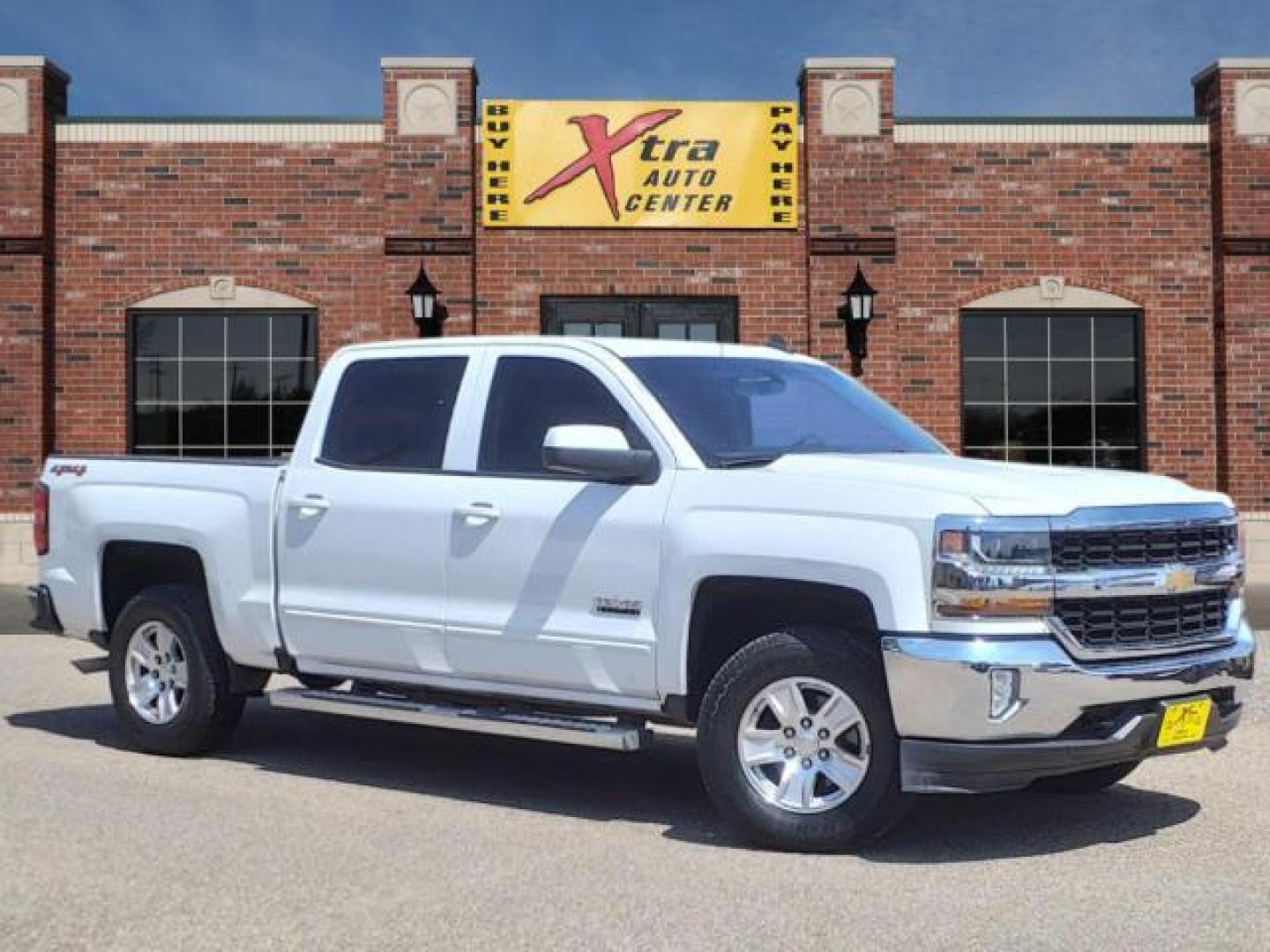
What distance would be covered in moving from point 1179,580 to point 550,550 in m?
2.44

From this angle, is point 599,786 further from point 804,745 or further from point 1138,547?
point 1138,547

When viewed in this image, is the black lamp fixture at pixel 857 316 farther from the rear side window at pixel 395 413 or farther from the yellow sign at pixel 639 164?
the rear side window at pixel 395 413

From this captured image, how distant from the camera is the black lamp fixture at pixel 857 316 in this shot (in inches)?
757

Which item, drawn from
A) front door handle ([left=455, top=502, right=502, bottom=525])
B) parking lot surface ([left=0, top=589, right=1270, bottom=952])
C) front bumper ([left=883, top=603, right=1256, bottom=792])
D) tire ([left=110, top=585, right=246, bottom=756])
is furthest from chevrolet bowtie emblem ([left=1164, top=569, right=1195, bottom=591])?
tire ([left=110, top=585, right=246, bottom=756])

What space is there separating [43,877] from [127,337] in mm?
15403

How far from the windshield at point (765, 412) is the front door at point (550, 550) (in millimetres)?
Result: 226

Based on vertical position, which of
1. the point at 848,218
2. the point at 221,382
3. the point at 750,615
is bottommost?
the point at 750,615

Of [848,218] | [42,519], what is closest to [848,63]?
[848,218]

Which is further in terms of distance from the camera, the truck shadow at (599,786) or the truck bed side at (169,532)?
the truck bed side at (169,532)

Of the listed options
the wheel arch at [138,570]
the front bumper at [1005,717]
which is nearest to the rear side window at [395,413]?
the wheel arch at [138,570]

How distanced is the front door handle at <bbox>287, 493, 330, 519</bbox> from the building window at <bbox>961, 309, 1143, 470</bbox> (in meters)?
13.6

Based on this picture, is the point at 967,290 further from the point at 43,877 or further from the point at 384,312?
the point at 43,877

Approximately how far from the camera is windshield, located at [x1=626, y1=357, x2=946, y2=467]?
22.7ft

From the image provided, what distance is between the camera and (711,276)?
20.1 meters
